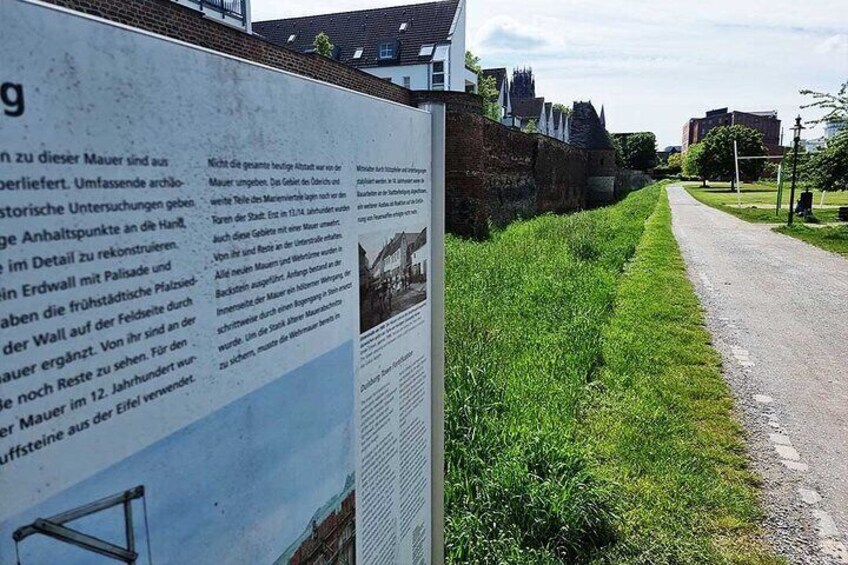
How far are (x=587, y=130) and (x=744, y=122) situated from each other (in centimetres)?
8756

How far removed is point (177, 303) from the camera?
1356 mm

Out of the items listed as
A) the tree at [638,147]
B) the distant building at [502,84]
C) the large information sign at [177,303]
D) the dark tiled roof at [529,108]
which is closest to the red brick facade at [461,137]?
the large information sign at [177,303]

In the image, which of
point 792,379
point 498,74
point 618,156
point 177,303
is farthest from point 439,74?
point 177,303

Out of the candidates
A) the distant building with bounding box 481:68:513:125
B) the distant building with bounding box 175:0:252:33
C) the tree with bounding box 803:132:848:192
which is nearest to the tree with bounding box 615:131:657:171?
the distant building with bounding box 481:68:513:125

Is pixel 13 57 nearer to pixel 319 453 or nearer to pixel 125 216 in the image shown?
pixel 125 216

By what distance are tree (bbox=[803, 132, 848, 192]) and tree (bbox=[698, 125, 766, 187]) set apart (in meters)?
53.2

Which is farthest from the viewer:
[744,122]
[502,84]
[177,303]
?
[744,122]

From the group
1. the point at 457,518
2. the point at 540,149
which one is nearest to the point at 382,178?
the point at 457,518

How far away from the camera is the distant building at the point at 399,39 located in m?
36.8

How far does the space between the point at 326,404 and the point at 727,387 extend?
5.79 metres

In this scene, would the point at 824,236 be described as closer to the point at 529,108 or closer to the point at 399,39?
the point at 399,39

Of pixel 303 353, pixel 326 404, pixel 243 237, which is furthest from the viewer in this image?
pixel 326 404

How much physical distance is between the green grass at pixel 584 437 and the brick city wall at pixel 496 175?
8.54m

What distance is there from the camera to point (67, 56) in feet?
3.69
